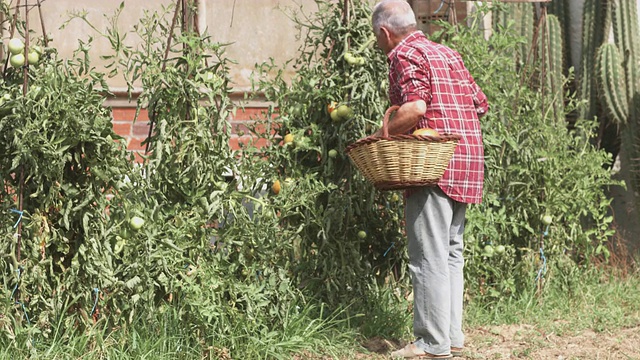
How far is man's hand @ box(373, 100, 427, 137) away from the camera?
392 centimetres

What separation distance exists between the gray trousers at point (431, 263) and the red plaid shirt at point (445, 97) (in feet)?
0.31

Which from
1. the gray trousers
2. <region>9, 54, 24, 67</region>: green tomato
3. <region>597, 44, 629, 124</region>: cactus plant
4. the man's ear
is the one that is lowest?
the gray trousers

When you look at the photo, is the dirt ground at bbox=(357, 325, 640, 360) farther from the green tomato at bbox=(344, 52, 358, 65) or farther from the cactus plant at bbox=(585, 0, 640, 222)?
the cactus plant at bbox=(585, 0, 640, 222)

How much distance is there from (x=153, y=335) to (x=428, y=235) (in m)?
1.28

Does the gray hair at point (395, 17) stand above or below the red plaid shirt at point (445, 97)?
above

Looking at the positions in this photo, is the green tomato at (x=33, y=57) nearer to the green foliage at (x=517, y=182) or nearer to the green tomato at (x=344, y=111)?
the green tomato at (x=344, y=111)

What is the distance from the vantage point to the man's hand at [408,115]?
3.92m

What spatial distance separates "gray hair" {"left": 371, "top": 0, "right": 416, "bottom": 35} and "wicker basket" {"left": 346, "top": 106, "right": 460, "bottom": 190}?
1.34 feet

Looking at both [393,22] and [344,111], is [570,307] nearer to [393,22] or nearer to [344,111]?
[344,111]

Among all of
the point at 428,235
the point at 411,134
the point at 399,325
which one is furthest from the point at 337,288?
the point at 411,134

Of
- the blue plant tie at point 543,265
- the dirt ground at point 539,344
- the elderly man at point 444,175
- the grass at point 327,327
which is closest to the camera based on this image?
the grass at point 327,327

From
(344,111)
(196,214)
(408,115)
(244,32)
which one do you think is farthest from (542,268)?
(244,32)

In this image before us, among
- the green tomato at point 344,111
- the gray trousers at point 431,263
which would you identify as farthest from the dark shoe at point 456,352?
the green tomato at point 344,111

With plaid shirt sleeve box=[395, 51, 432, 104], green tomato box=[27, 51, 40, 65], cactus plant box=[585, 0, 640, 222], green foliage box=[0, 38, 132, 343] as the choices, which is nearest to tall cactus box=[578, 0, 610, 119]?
cactus plant box=[585, 0, 640, 222]
